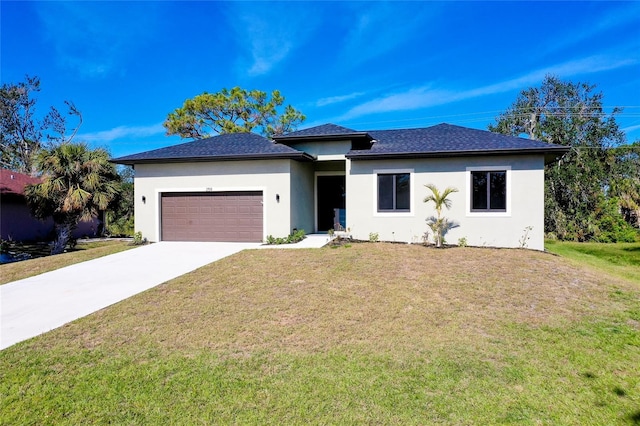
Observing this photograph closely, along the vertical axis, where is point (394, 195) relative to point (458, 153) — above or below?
below

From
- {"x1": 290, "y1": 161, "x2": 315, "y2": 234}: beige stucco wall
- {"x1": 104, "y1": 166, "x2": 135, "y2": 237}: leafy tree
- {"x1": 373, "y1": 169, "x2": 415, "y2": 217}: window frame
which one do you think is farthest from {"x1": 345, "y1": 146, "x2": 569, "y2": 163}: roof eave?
{"x1": 104, "y1": 166, "x2": 135, "y2": 237}: leafy tree

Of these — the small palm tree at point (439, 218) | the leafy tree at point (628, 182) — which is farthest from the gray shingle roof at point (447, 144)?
the leafy tree at point (628, 182)

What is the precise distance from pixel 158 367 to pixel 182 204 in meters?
11.1

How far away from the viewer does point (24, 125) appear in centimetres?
3225

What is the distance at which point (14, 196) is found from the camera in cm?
1833

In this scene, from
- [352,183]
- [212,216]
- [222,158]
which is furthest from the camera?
[212,216]

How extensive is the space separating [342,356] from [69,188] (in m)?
14.1

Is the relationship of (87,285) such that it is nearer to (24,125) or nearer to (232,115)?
(232,115)

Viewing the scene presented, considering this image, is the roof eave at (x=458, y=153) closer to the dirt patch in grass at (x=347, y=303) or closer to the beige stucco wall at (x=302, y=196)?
the beige stucco wall at (x=302, y=196)

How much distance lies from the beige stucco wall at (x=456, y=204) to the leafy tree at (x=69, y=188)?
10.2 metres

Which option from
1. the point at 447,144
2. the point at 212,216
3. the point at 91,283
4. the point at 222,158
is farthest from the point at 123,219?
the point at 447,144

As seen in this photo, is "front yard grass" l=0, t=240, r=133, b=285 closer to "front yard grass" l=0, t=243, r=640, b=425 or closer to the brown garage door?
the brown garage door

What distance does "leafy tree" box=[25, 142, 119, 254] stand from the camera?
45.3 ft

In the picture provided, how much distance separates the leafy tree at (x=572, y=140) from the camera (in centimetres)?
2220
